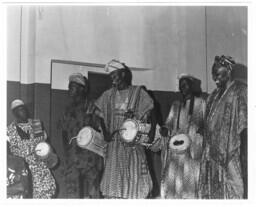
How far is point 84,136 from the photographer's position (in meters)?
6.44

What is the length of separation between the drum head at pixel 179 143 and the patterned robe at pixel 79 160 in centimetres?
77

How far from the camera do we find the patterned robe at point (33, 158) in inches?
252

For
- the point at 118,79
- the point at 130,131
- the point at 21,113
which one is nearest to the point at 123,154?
the point at 130,131

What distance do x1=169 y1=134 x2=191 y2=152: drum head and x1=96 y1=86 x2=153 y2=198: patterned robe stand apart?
1.05ft

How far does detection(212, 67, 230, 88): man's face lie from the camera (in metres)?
6.40

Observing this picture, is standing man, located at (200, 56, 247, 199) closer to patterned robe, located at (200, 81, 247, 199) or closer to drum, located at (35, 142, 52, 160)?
patterned robe, located at (200, 81, 247, 199)

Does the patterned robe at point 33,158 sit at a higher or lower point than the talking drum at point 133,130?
lower

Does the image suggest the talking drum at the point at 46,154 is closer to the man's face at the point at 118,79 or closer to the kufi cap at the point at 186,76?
the man's face at the point at 118,79

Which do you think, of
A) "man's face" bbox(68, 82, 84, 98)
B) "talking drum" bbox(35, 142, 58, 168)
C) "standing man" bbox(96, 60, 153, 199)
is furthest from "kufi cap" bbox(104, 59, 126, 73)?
"talking drum" bbox(35, 142, 58, 168)

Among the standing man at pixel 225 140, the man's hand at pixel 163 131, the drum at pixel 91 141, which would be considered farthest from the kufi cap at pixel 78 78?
the standing man at pixel 225 140

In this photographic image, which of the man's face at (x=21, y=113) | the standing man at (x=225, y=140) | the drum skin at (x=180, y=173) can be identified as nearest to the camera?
the standing man at (x=225, y=140)

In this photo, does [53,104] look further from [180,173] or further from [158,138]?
[180,173]

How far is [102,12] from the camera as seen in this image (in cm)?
654

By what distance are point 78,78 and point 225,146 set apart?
67.1 inches
